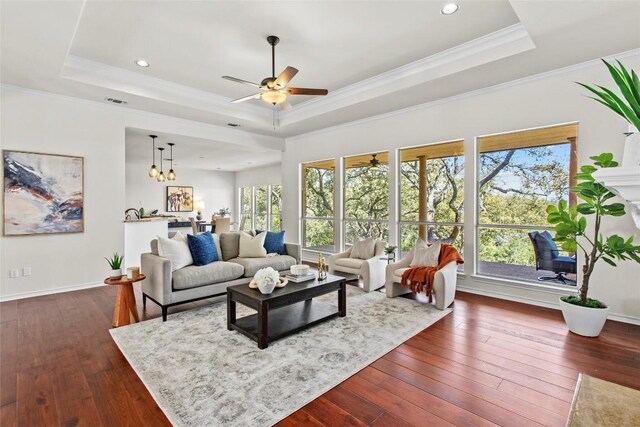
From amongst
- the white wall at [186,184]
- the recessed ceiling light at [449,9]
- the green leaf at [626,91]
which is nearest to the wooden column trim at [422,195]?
the recessed ceiling light at [449,9]

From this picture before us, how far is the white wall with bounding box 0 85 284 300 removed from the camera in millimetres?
4246

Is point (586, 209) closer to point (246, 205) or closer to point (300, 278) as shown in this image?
point (300, 278)

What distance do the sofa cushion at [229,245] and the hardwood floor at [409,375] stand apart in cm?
134

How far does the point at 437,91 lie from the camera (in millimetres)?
4473

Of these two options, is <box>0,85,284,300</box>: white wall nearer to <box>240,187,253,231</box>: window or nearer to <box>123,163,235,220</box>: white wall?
<box>123,163,235,220</box>: white wall

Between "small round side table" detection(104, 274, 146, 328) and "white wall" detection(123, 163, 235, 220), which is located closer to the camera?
"small round side table" detection(104, 274, 146, 328)

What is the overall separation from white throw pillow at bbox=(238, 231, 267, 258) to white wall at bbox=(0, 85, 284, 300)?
6.98ft

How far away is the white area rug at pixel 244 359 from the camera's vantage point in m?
2.01

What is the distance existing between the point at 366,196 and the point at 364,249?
56.8 inches

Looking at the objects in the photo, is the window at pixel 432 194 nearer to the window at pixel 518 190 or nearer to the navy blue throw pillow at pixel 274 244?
the window at pixel 518 190

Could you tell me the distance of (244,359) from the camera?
259 cm

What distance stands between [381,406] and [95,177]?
17.1ft

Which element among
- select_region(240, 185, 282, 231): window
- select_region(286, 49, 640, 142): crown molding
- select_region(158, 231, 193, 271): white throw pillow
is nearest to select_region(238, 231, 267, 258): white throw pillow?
select_region(158, 231, 193, 271): white throw pillow

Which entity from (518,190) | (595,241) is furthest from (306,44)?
(595,241)
